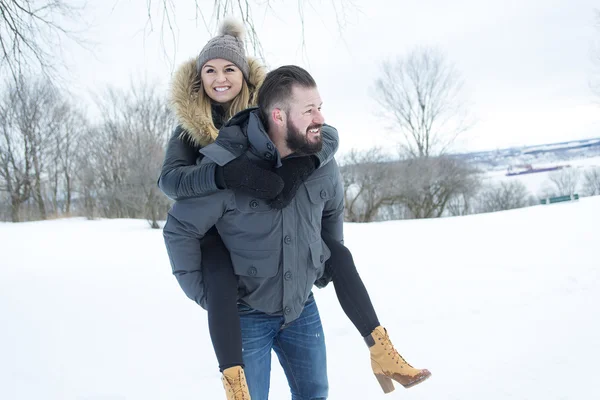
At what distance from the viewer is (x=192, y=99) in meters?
1.67

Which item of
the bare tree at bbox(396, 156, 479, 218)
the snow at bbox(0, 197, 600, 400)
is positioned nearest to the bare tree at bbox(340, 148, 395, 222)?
the bare tree at bbox(396, 156, 479, 218)

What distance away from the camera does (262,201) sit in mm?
1427

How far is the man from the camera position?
1.41 meters

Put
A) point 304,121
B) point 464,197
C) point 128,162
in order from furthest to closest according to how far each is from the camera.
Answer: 1. point 464,197
2. point 128,162
3. point 304,121

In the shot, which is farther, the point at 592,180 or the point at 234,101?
the point at 592,180

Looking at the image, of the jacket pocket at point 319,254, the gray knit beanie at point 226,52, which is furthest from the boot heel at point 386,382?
the gray knit beanie at point 226,52

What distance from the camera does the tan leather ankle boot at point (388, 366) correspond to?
149 cm

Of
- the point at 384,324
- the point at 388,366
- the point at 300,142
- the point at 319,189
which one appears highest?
the point at 300,142

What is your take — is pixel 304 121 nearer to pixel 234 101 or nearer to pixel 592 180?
pixel 234 101

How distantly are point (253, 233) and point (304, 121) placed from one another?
378 mm

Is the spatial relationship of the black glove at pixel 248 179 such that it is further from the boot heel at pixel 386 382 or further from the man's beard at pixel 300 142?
the boot heel at pixel 386 382

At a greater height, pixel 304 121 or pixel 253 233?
pixel 304 121

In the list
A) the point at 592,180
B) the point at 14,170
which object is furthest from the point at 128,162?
the point at 592,180

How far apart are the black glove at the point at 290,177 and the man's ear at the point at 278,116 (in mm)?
115
